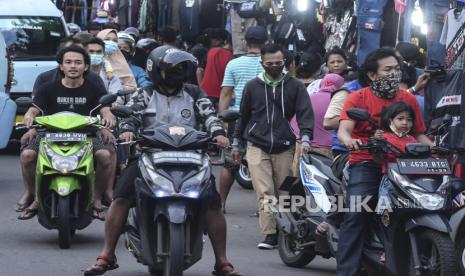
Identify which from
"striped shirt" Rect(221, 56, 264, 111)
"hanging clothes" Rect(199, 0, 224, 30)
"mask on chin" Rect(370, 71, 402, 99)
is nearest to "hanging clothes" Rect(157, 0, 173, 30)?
"hanging clothes" Rect(199, 0, 224, 30)

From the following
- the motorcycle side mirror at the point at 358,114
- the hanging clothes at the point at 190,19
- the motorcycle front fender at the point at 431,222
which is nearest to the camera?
the motorcycle front fender at the point at 431,222

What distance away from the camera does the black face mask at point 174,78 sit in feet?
31.4

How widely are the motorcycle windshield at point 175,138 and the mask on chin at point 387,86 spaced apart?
50.2 inches

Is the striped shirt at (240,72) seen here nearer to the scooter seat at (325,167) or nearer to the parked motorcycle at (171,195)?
the scooter seat at (325,167)

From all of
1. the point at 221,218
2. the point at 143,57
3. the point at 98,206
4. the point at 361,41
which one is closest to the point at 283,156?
the point at 98,206

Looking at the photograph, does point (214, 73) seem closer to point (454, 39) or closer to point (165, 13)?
point (165, 13)

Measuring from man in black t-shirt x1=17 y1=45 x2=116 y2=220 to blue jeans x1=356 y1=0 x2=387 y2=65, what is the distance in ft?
15.0

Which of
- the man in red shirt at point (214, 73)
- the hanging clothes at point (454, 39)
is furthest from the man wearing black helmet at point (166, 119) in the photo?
the man in red shirt at point (214, 73)

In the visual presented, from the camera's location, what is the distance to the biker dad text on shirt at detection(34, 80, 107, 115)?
38.6ft

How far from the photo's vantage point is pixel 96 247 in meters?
11.6

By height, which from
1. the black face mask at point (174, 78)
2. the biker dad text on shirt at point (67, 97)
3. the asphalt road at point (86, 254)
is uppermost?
the black face mask at point (174, 78)

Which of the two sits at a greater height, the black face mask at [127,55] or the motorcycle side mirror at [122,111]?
the motorcycle side mirror at [122,111]

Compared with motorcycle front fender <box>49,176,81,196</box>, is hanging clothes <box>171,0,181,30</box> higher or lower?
higher

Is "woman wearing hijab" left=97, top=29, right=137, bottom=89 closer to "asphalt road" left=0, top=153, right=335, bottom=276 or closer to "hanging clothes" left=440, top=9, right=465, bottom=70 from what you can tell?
"asphalt road" left=0, top=153, right=335, bottom=276
